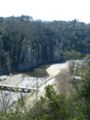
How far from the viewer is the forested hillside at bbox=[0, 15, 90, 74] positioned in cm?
5861

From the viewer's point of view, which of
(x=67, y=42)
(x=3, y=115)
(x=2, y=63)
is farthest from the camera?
(x=67, y=42)

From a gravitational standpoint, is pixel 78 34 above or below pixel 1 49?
below

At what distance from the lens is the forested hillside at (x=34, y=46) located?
58.6 metres

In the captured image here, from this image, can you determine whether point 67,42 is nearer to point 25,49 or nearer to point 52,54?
point 52,54

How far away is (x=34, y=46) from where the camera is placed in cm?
6425

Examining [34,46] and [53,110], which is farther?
[34,46]

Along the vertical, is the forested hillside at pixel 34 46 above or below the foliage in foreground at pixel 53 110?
below

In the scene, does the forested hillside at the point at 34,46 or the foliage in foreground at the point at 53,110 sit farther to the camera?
the forested hillside at the point at 34,46

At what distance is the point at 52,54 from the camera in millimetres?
68938

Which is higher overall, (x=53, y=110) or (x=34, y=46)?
(x=53, y=110)

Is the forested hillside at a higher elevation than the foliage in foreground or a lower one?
lower

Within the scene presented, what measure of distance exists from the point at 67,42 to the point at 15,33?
1728cm

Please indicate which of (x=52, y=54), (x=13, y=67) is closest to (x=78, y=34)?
(x=52, y=54)

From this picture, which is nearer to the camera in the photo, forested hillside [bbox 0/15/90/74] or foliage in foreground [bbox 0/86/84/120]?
foliage in foreground [bbox 0/86/84/120]
